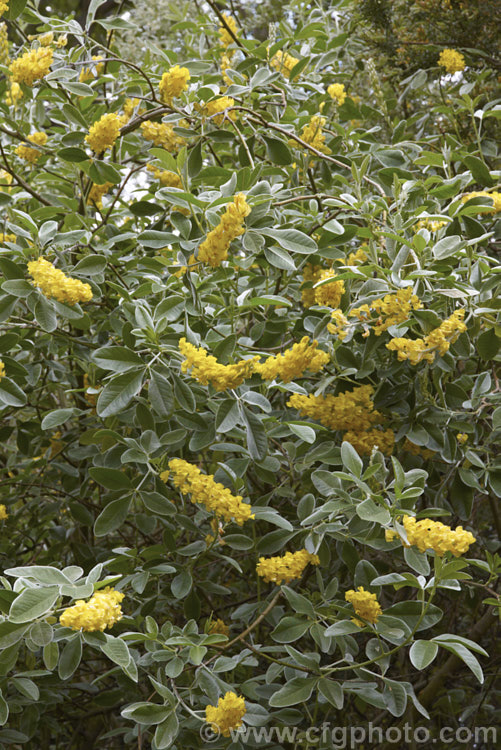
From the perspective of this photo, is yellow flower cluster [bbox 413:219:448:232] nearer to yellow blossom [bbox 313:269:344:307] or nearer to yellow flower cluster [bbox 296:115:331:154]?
yellow blossom [bbox 313:269:344:307]

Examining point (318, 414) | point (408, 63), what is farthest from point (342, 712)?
point (408, 63)

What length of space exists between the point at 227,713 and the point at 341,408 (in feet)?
2.08

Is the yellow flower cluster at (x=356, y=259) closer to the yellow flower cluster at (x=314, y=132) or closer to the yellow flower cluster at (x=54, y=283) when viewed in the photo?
the yellow flower cluster at (x=314, y=132)

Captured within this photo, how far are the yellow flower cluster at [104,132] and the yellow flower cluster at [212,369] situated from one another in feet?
2.08

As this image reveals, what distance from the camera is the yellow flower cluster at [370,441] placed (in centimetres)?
150

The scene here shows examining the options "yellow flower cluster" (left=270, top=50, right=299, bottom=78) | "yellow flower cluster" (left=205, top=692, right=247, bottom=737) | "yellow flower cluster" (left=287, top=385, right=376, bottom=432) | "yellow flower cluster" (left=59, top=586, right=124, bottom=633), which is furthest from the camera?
"yellow flower cluster" (left=270, top=50, right=299, bottom=78)

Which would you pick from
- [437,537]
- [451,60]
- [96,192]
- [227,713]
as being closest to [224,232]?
[437,537]

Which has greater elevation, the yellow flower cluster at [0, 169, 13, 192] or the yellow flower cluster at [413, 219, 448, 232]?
the yellow flower cluster at [0, 169, 13, 192]

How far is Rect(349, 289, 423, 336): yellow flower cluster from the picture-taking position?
4.49ft

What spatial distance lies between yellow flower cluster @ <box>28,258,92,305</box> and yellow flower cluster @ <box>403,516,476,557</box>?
0.80 metres

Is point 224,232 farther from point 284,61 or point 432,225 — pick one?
point 284,61

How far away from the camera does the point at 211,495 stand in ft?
4.52

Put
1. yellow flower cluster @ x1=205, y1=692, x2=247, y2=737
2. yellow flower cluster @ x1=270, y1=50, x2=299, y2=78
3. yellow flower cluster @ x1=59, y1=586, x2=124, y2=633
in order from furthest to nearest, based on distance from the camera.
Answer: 1. yellow flower cluster @ x1=270, y1=50, x2=299, y2=78
2. yellow flower cluster @ x1=205, y1=692, x2=247, y2=737
3. yellow flower cluster @ x1=59, y1=586, x2=124, y2=633

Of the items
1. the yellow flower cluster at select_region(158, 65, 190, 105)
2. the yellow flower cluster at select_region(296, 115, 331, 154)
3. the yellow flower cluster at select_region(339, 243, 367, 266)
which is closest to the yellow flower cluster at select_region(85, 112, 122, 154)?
the yellow flower cluster at select_region(158, 65, 190, 105)
